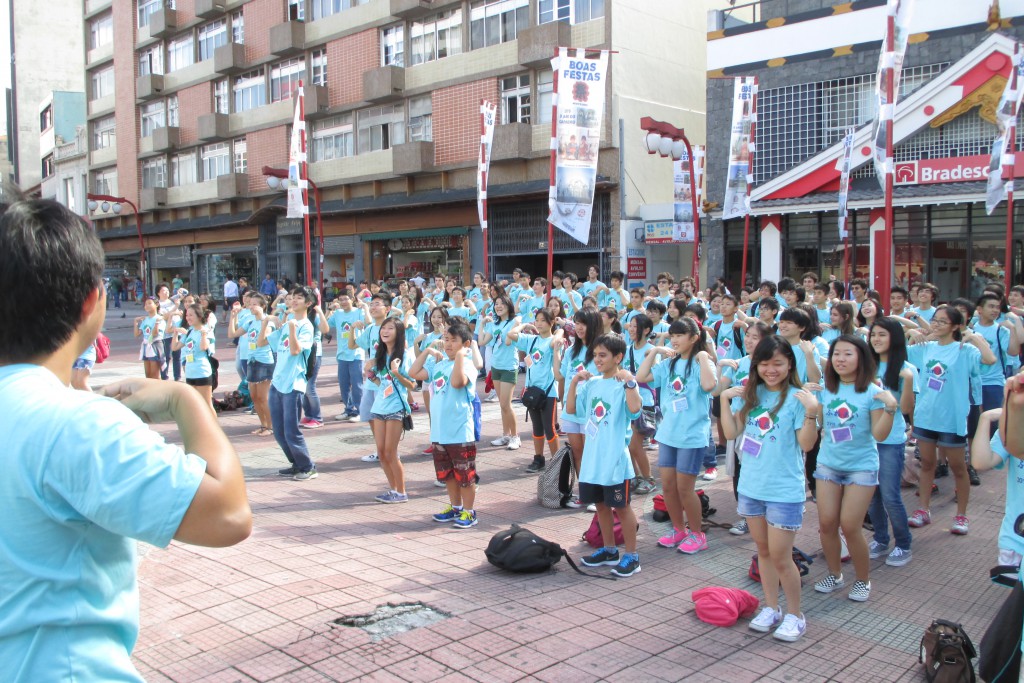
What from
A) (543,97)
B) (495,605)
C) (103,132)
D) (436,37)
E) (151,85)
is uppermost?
(151,85)

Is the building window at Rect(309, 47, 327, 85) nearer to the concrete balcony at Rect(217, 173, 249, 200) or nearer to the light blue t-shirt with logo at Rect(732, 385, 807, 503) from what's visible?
the concrete balcony at Rect(217, 173, 249, 200)

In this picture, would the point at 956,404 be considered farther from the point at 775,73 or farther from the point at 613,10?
the point at 613,10

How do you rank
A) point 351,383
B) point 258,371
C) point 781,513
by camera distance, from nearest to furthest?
point 781,513 → point 258,371 → point 351,383

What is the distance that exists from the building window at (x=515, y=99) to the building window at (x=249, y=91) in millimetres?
13530

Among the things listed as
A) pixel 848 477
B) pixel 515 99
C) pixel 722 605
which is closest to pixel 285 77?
pixel 515 99

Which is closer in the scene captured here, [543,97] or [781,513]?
[781,513]

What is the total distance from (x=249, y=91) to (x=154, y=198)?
8817 millimetres

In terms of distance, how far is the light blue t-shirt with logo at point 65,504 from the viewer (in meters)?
1.47

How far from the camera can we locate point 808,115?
1941 cm

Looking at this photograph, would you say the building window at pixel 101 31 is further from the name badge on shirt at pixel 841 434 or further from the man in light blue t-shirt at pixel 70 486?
the man in light blue t-shirt at pixel 70 486

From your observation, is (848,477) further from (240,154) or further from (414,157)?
(240,154)

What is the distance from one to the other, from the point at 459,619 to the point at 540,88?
21.6 meters

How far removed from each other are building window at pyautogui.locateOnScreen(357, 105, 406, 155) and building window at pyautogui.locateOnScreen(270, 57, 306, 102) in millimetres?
4351

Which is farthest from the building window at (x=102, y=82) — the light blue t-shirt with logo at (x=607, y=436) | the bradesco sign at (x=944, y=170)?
the light blue t-shirt with logo at (x=607, y=436)
